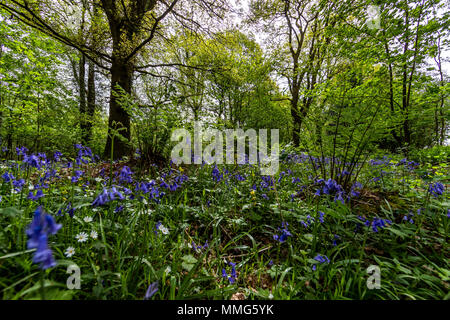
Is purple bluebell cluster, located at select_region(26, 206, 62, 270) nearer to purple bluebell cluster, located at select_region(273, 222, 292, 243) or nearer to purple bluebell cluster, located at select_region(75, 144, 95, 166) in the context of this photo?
purple bluebell cluster, located at select_region(273, 222, 292, 243)

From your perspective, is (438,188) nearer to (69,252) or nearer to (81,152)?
(69,252)

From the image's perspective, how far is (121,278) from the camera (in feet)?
3.38

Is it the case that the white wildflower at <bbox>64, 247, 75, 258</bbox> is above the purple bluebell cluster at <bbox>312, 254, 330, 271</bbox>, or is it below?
above

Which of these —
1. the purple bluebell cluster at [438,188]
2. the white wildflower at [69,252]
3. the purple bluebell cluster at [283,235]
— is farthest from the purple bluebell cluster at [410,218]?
the white wildflower at [69,252]

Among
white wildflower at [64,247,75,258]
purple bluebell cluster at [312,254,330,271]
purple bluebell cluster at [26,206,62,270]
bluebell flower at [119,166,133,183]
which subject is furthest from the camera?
bluebell flower at [119,166,133,183]

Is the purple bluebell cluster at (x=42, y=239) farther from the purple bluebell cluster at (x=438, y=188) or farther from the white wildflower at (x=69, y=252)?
the purple bluebell cluster at (x=438, y=188)

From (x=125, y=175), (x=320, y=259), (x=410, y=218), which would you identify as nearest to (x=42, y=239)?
(x=125, y=175)

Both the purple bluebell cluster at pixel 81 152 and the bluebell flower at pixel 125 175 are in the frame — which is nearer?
the bluebell flower at pixel 125 175

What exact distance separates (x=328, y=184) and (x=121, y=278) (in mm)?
1631

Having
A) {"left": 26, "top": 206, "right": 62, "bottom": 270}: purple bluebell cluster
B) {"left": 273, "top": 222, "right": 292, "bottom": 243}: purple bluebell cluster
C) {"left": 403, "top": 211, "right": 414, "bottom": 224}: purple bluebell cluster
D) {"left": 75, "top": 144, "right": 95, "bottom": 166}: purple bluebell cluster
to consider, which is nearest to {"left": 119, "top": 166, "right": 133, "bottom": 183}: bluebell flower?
{"left": 75, "top": 144, "right": 95, "bottom": 166}: purple bluebell cluster

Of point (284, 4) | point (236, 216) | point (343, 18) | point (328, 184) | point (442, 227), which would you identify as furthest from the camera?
point (284, 4)

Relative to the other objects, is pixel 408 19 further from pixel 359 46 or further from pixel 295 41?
pixel 295 41

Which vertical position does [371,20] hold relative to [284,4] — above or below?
below

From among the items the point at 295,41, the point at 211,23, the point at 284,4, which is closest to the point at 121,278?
the point at 211,23
